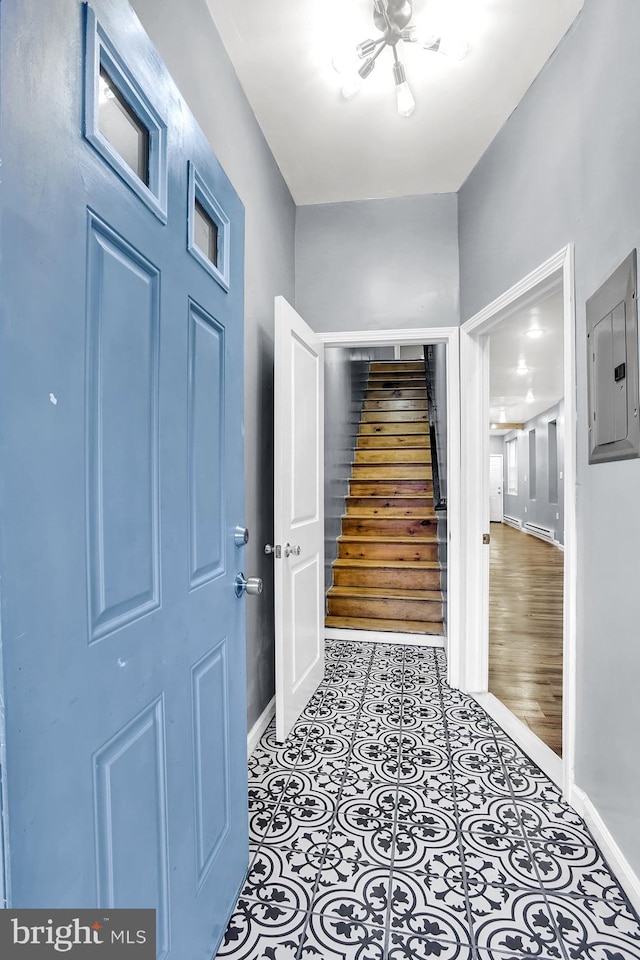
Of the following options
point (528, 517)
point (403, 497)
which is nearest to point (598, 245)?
point (403, 497)

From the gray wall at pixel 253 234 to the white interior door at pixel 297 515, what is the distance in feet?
0.47

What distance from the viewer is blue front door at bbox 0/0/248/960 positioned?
1.95 feet

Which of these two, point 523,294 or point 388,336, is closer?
point 523,294

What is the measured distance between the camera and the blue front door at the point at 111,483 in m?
0.59

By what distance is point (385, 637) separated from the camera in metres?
3.55

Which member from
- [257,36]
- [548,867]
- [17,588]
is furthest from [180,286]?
[548,867]

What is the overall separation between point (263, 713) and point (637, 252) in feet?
7.66

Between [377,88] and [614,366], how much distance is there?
1.55 metres

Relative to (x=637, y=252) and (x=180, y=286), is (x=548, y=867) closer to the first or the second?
(x=637, y=252)

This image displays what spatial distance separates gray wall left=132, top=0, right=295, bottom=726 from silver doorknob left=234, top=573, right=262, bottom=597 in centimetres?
72

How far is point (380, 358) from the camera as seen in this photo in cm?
647

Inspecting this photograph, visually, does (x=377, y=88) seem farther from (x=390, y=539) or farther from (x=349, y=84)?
(x=390, y=539)

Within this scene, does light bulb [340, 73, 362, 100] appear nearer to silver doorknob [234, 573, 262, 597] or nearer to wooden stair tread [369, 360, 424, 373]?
silver doorknob [234, 573, 262, 597]

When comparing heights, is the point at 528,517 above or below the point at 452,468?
below
